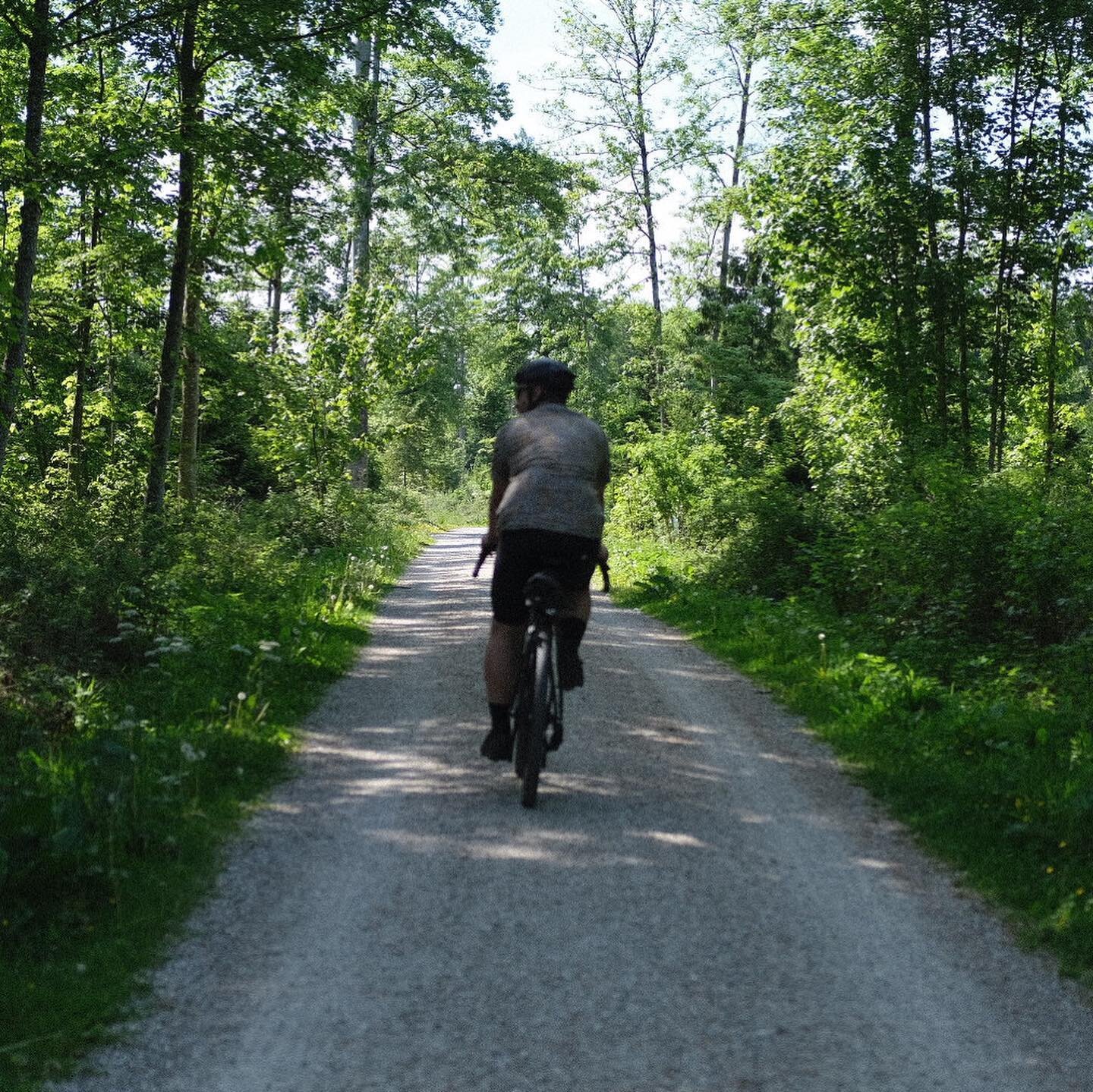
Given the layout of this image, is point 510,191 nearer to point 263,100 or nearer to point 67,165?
point 263,100

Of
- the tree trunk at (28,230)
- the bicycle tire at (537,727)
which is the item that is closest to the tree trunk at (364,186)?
the tree trunk at (28,230)

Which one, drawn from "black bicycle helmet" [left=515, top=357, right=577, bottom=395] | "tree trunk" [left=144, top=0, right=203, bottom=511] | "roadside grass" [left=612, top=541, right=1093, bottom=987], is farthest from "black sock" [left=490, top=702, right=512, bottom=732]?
"tree trunk" [left=144, top=0, right=203, bottom=511]

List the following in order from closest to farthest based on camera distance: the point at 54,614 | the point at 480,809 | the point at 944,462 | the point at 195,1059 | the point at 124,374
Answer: the point at 195,1059 < the point at 480,809 < the point at 54,614 < the point at 944,462 < the point at 124,374

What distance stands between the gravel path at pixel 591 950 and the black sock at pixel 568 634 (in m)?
0.75

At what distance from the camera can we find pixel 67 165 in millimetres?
11078

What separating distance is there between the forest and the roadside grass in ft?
0.11

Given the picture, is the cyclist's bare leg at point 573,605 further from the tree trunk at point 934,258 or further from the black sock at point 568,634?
the tree trunk at point 934,258

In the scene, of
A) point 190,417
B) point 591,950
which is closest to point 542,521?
point 591,950

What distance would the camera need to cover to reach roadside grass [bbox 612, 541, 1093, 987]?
486 centimetres

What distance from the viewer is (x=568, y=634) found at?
6.11 m

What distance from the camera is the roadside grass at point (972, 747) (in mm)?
4855

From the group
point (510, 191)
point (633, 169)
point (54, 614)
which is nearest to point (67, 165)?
point (54, 614)

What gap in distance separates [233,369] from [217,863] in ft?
49.1

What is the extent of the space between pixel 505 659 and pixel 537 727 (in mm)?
544
